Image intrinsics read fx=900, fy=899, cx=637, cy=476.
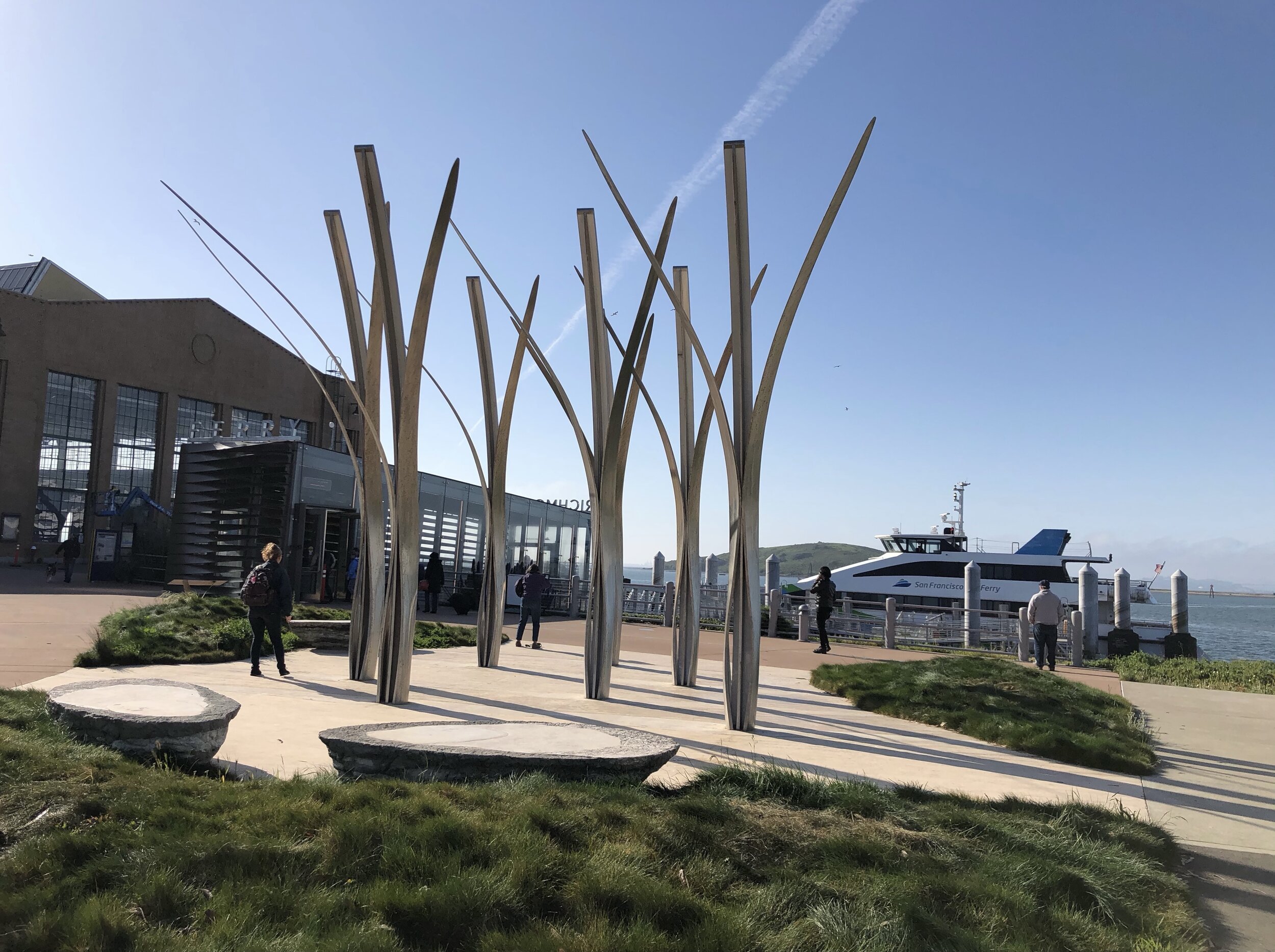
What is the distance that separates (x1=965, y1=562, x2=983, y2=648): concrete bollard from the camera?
19531 mm

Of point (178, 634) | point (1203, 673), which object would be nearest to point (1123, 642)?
point (1203, 673)

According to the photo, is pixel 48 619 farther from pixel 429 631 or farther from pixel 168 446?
pixel 168 446

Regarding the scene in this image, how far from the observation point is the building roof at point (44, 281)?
1559 inches

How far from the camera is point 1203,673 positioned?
1426 centimetres

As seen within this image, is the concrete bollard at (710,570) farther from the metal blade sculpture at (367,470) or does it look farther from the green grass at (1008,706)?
the metal blade sculpture at (367,470)

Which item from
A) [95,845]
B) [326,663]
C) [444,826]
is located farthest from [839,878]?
[326,663]

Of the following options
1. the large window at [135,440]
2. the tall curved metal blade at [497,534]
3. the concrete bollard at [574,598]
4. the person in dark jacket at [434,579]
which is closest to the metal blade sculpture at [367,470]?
the tall curved metal blade at [497,534]

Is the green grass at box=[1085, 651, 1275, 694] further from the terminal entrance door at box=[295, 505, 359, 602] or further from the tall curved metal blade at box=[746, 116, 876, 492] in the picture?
the terminal entrance door at box=[295, 505, 359, 602]

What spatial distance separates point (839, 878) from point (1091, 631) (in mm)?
20574

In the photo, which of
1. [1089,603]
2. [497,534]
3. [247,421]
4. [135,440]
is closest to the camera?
[497,534]

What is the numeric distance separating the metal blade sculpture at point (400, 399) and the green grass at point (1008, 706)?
4720 mm

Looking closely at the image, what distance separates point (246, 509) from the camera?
67.1ft

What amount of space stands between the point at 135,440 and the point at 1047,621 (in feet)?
114

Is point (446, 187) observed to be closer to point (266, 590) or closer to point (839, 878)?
point (266, 590)
